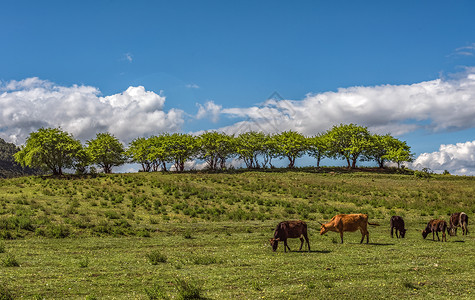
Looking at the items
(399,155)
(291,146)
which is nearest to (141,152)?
(291,146)

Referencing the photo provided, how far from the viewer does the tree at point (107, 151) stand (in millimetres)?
103863

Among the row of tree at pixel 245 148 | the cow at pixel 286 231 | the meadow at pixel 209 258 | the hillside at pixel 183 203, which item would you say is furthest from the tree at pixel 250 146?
the cow at pixel 286 231

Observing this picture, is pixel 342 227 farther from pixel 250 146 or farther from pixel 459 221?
pixel 250 146

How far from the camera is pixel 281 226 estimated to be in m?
20.1

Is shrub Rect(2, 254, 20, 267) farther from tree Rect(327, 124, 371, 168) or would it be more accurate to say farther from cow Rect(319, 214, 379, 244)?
tree Rect(327, 124, 371, 168)

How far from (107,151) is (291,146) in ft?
189

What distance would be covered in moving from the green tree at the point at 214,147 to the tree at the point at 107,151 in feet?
83.9

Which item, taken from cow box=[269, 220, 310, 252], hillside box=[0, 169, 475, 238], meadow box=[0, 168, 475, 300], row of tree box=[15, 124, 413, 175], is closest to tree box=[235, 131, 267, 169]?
row of tree box=[15, 124, 413, 175]

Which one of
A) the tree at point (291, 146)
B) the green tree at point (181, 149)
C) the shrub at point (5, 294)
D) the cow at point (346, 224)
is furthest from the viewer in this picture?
the tree at point (291, 146)

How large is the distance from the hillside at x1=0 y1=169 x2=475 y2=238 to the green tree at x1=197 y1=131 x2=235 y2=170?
28.9 metres

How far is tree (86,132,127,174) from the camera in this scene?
341 ft

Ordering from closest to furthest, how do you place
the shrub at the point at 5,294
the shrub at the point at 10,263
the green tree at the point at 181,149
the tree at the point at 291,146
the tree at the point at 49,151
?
the shrub at the point at 5,294
the shrub at the point at 10,263
the tree at the point at 49,151
the green tree at the point at 181,149
the tree at the point at 291,146

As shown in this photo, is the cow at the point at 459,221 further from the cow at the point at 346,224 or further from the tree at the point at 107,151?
the tree at the point at 107,151

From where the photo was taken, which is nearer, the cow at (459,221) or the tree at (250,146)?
the cow at (459,221)
